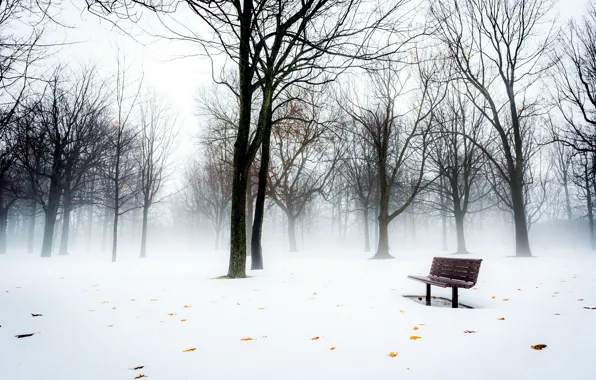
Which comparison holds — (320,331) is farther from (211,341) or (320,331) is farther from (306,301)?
(306,301)

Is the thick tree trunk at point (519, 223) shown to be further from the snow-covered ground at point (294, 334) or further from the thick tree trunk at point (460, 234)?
the snow-covered ground at point (294, 334)

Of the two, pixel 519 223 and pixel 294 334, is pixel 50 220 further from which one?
pixel 519 223

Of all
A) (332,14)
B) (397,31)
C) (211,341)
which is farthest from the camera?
(332,14)

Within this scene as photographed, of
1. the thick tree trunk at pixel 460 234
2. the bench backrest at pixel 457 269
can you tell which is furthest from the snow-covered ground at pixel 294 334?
→ the thick tree trunk at pixel 460 234

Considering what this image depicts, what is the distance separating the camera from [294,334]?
3605 millimetres

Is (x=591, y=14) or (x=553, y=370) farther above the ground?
(x=591, y=14)

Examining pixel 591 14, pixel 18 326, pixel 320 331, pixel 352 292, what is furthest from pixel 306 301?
pixel 591 14

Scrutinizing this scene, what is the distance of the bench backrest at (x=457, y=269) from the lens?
4.86 metres

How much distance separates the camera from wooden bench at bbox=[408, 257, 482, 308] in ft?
15.5

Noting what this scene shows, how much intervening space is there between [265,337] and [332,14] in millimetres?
7624

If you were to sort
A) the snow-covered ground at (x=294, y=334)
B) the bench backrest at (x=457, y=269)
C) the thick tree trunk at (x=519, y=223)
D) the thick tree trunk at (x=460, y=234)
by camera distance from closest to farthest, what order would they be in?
the snow-covered ground at (x=294, y=334) < the bench backrest at (x=457, y=269) < the thick tree trunk at (x=519, y=223) < the thick tree trunk at (x=460, y=234)

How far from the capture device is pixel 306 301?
5.29 metres

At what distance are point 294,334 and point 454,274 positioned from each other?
3247mm

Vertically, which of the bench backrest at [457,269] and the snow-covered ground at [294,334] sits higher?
the bench backrest at [457,269]
